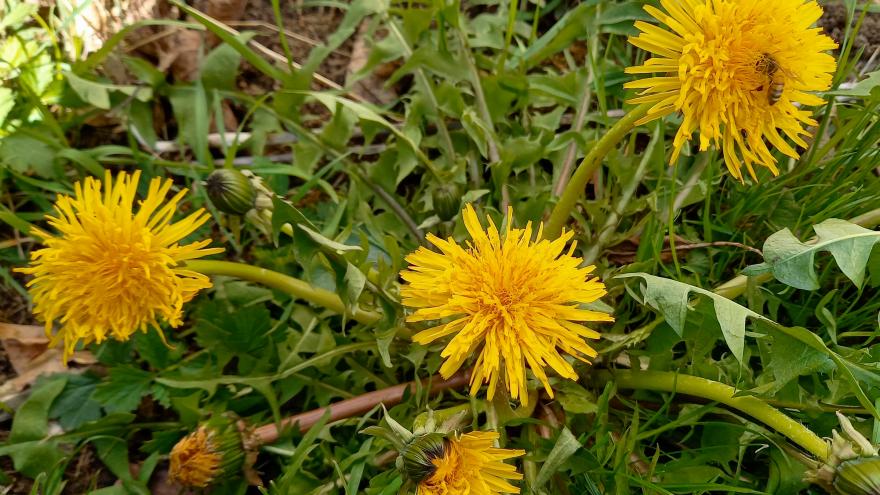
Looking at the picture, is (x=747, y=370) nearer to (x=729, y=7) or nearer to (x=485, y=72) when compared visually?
(x=729, y=7)

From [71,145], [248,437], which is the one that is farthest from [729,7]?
[71,145]

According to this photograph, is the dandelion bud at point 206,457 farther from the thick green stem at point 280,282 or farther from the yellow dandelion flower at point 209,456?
the thick green stem at point 280,282

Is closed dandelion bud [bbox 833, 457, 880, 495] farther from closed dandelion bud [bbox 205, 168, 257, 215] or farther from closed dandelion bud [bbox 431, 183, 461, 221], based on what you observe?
closed dandelion bud [bbox 205, 168, 257, 215]

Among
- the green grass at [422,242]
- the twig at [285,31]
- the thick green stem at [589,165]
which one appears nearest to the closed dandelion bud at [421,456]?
the green grass at [422,242]

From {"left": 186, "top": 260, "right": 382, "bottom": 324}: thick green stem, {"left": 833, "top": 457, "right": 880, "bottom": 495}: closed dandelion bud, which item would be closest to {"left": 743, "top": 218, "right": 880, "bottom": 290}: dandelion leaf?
{"left": 833, "top": 457, "right": 880, "bottom": 495}: closed dandelion bud

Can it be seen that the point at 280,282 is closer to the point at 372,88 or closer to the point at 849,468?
the point at 372,88
